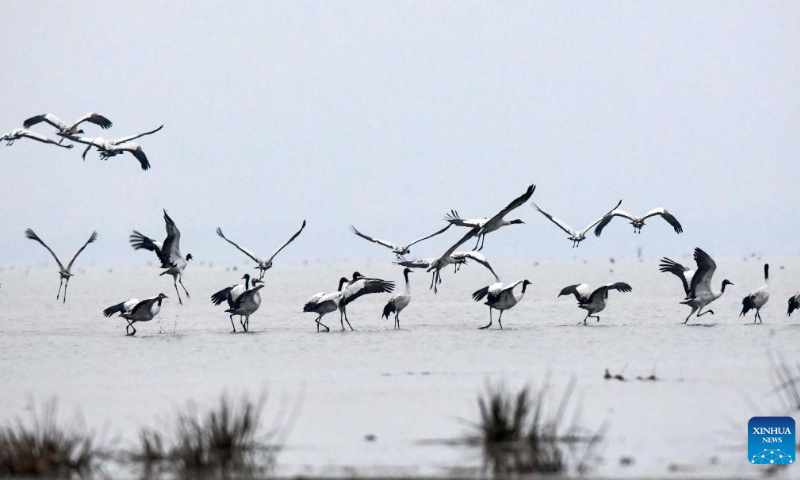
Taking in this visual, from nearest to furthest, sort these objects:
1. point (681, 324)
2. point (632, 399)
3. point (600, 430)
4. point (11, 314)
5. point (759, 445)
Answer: point (759, 445)
point (600, 430)
point (632, 399)
point (681, 324)
point (11, 314)

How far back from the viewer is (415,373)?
18000 mm

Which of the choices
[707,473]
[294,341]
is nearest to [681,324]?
[294,341]

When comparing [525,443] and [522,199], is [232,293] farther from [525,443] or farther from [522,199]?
[525,443]

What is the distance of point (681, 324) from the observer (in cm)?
2664

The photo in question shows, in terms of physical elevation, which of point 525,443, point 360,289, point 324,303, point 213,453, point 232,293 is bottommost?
point 213,453

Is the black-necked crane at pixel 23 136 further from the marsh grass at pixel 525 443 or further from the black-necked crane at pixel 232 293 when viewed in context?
the marsh grass at pixel 525 443

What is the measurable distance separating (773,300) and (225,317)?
55.7 feet

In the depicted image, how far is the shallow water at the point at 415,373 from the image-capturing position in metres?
11.4

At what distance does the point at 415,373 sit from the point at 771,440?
772 centimetres

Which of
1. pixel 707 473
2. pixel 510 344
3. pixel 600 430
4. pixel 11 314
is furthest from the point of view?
pixel 11 314

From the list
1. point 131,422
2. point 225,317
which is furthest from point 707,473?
point 225,317

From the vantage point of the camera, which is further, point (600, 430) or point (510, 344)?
point (510, 344)

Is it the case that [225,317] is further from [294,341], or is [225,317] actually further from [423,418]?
[423,418]

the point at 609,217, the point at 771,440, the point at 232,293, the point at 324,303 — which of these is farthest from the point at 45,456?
the point at 609,217
